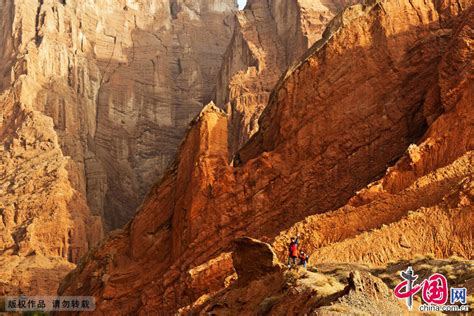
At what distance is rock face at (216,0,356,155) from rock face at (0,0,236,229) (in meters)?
8.19

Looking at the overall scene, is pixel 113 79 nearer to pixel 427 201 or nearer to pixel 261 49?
pixel 261 49

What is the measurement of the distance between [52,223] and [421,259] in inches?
1541

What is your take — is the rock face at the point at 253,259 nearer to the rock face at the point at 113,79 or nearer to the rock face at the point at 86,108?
the rock face at the point at 86,108

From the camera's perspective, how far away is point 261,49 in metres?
68.9

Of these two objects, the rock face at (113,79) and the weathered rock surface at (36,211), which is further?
the rock face at (113,79)

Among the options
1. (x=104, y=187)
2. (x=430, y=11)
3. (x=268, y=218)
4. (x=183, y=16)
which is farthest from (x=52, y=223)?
(x=183, y=16)

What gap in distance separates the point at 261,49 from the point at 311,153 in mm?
37378

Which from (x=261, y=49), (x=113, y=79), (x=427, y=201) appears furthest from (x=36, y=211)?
(x=427, y=201)

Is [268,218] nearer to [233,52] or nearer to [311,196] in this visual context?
[311,196]

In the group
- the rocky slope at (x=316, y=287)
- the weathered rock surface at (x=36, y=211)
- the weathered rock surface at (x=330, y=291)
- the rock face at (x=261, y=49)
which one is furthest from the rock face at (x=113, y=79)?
the weathered rock surface at (x=330, y=291)

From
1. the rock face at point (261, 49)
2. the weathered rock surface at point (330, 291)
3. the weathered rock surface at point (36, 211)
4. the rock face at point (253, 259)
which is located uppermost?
the rock face at point (261, 49)

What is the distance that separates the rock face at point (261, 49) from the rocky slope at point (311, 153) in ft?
84.1

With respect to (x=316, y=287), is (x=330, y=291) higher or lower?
lower

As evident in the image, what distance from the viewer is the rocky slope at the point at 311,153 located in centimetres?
2823
